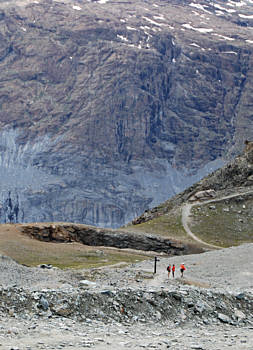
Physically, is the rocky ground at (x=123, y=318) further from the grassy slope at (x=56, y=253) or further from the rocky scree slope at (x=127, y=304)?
the grassy slope at (x=56, y=253)

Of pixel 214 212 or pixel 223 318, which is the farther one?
pixel 214 212

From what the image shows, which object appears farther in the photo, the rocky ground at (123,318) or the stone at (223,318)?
the stone at (223,318)

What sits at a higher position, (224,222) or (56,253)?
(56,253)

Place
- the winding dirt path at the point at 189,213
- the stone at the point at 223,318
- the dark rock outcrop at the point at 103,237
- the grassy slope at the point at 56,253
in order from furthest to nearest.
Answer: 1. the winding dirt path at the point at 189,213
2. the dark rock outcrop at the point at 103,237
3. the grassy slope at the point at 56,253
4. the stone at the point at 223,318

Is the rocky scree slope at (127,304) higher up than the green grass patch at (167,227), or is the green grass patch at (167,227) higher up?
the rocky scree slope at (127,304)

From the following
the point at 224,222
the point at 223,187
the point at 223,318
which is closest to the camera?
the point at 223,318

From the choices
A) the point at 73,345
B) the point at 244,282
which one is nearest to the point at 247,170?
the point at 244,282

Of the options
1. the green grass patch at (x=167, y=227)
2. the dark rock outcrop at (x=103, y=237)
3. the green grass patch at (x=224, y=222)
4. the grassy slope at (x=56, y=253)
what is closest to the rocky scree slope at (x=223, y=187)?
the green grass patch at (x=224, y=222)

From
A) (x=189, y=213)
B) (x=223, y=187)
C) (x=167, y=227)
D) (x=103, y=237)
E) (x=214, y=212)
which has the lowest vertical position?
(x=103, y=237)

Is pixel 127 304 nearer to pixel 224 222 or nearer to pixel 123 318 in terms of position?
A: pixel 123 318

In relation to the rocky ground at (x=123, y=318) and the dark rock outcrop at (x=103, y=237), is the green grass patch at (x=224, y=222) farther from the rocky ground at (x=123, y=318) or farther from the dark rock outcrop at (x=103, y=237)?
the rocky ground at (x=123, y=318)

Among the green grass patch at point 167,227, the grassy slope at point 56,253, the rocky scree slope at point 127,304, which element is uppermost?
the rocky scree slope at point 127,304

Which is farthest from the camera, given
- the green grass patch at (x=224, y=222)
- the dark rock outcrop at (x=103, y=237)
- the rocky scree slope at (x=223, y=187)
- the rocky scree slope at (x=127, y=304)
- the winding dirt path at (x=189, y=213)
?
the rocky scree slope at (x=223, y=187)

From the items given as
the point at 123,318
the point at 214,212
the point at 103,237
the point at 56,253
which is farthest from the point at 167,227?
the point at 123,318
